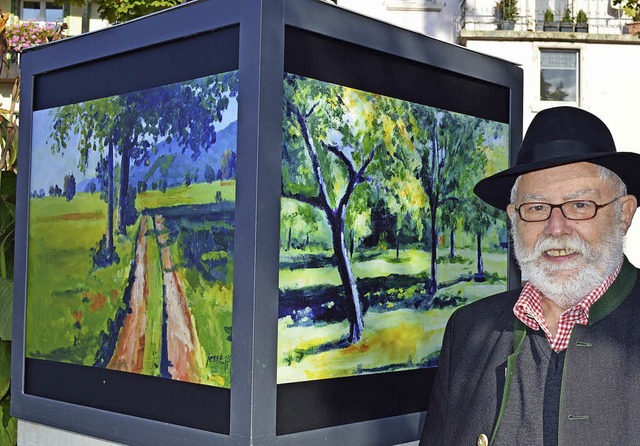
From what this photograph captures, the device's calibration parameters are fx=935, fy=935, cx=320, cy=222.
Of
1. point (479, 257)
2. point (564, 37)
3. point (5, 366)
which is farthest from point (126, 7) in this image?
point (479, 257)

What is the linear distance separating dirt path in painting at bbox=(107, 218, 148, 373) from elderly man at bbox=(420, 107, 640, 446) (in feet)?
4.41

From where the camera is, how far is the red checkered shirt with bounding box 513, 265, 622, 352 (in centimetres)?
263

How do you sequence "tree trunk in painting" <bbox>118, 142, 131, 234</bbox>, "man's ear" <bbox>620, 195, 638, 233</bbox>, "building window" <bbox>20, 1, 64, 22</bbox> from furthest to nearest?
1. "building window" <bbox>20, 1, 64, 22</bbox>
2. "tree trunk in painting" <bbox>118, 142, 131, 234</bbox>
3. "man's ear" <bbox>620, 195, 638, 233</bbox>

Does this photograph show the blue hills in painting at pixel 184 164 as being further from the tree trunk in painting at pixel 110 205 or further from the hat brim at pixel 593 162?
the hat brim at pixel 593 162

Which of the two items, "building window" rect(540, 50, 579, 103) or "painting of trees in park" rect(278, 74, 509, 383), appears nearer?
"painting of trees in park" rect(278, 74, 509, 383)

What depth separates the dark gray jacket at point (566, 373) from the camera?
97.7 inches

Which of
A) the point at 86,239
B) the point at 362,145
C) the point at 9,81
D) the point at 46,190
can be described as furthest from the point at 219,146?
the point at 9,81

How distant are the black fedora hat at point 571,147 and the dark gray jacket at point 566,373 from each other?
29cm

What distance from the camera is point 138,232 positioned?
12.3 ft

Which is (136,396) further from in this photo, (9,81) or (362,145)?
(9,81)

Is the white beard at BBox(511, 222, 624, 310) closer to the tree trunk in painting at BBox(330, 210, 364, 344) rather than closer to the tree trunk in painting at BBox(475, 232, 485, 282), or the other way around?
the tree trunk in painting at BBox(330, 210, 364, 344)

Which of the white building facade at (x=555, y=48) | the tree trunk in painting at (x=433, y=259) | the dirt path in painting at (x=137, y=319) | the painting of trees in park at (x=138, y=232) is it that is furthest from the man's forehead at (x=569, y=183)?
the white building facade at (x=555, y=48)

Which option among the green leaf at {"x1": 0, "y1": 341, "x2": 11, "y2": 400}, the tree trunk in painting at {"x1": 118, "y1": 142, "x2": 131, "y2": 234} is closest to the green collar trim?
the tree trunk in painting at {"x1": 118, "y1": 142, "x2": 131, "y2": 234}

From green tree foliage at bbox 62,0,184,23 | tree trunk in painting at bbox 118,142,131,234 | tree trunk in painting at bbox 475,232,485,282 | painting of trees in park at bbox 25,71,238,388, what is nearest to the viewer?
painting of trees in park at bbox 25,71,238,388
